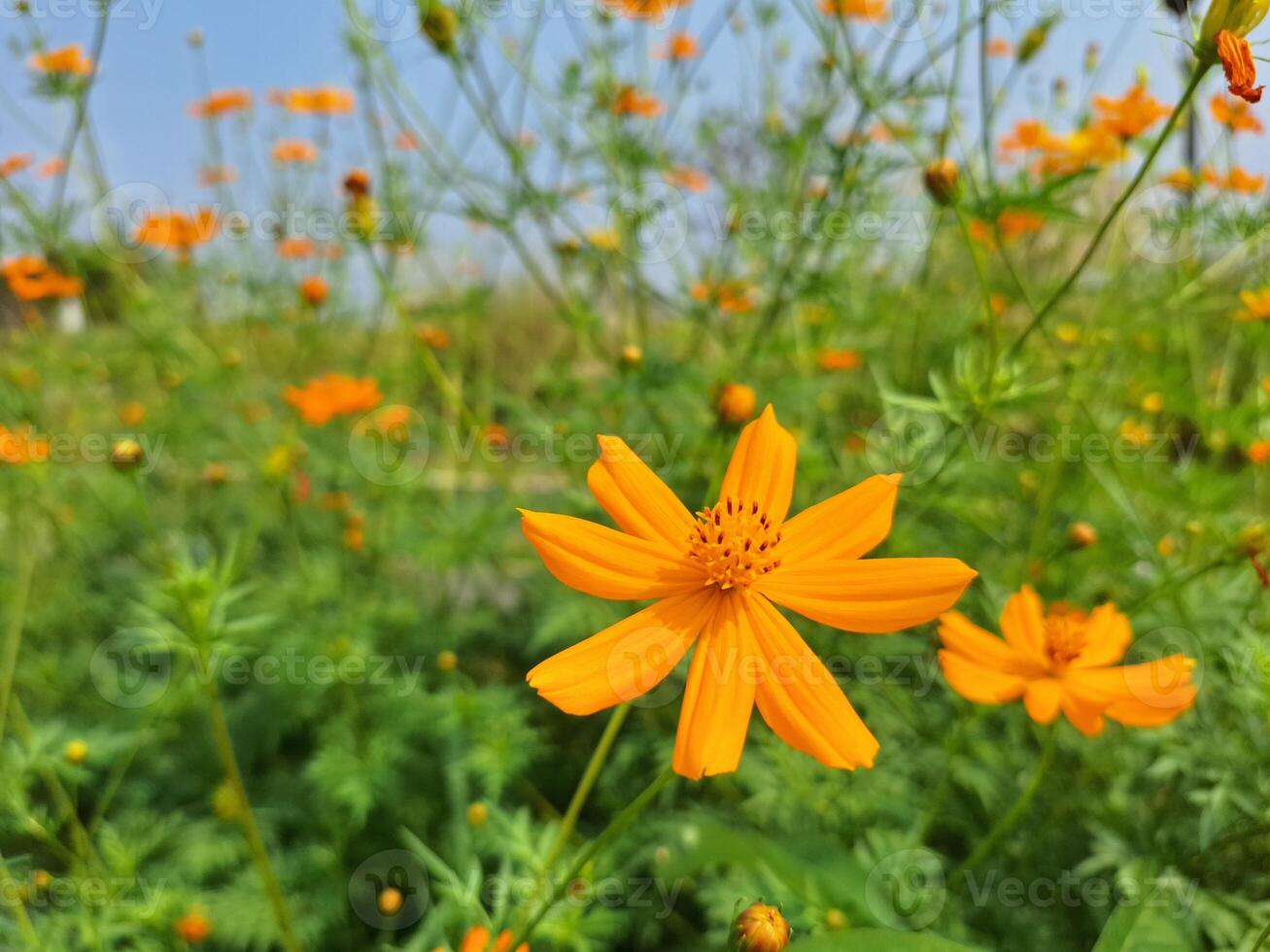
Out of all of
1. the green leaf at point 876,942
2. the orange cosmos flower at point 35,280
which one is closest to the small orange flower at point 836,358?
the green leaf at point 876,942

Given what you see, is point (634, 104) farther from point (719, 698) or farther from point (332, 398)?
point (719, 698)

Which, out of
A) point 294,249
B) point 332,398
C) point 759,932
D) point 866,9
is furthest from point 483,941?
point 294,249

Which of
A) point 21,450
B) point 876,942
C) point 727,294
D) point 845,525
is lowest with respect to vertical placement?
point 21,450

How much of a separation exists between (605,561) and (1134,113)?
1.42 meters

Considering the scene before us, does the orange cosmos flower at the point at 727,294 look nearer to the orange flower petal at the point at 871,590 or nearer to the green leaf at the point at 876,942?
the orange flower petal at the point at 871,590

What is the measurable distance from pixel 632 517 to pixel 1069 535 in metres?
0.81

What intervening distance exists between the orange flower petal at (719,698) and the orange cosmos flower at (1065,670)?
0.93 feet

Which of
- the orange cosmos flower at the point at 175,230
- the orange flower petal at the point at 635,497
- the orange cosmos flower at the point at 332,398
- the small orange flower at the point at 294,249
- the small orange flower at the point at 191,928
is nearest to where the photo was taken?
the orange flower petal at the point at 635,497

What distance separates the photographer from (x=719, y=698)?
1.93 ft

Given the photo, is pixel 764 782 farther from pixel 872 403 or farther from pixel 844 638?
pixel 872 403

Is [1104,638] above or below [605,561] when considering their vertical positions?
below

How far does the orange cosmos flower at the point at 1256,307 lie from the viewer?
4.49 feet

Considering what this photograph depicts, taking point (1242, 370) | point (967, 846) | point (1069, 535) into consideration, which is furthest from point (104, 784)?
point (1242, 370)

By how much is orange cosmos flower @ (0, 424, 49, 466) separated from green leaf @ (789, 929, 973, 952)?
61.9 inches
